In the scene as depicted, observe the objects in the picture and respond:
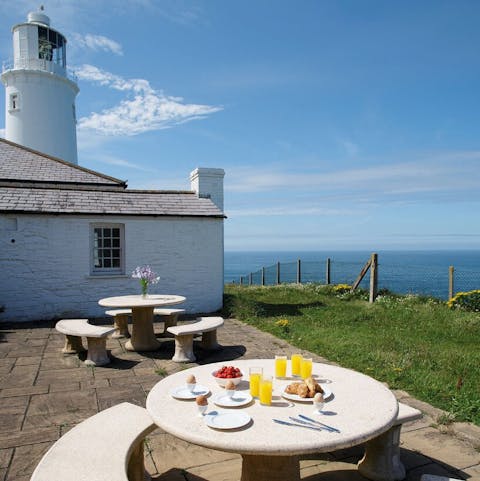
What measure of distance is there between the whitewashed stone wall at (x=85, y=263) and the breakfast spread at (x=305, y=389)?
836cm

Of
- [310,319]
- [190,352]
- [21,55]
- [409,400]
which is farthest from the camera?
[21,55]

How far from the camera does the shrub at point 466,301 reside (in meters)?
11.2

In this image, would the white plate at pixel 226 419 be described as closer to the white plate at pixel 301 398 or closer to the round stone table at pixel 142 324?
the white plate at pixel 301 398

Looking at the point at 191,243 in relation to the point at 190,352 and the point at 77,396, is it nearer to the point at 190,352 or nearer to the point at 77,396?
the point at 190,352

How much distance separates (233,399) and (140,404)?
235 centimetres

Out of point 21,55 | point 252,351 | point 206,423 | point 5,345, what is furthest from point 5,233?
point 21,55

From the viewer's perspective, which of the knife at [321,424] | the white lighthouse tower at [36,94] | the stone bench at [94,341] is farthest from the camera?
the white lighthouse tower at [36,94]

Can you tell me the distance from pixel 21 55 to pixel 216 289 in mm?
18908

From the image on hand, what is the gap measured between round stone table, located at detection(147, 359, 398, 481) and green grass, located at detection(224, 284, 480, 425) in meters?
2.09

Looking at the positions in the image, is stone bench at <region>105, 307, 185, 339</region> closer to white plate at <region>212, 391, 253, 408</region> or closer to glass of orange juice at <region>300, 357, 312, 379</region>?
glass of orange juice at <region>300, 357, 312, 379</region>

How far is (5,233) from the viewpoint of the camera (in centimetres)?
999

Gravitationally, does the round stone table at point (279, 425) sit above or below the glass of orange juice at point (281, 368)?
below

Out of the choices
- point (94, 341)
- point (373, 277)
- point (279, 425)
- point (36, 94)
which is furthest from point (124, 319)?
point (36, 94)

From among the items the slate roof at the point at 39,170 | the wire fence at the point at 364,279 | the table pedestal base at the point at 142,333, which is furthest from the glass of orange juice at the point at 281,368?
the slate roof at the point at 39,170
